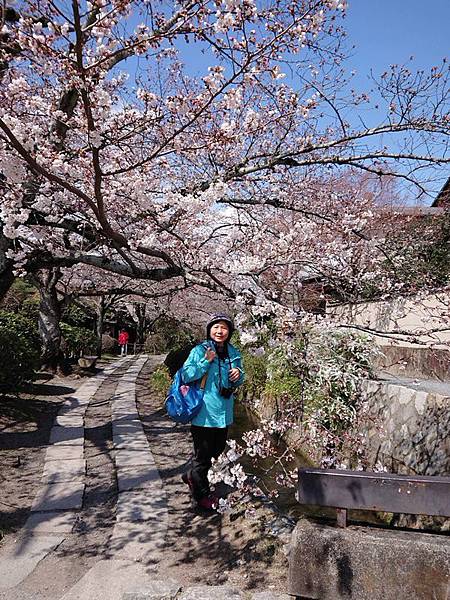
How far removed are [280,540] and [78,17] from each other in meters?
3.65

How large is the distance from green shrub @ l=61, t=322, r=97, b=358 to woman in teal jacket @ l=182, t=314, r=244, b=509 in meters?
12.8

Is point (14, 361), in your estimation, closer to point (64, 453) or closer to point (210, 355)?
point (64, 453)

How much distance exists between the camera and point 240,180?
6.09m

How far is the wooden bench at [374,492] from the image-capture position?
8.53 ft

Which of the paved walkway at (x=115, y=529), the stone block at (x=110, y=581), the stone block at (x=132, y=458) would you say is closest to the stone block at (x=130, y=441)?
the paved walkway at (x=115, y=529)

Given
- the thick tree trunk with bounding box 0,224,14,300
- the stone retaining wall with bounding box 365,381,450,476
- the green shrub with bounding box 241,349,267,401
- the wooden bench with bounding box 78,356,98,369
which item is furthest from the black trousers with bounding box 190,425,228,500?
the wooden bench with bounding box 78,356,98,369

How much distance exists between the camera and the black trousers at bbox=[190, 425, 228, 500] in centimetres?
393

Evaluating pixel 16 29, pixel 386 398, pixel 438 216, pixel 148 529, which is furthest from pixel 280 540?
pixel 438 216

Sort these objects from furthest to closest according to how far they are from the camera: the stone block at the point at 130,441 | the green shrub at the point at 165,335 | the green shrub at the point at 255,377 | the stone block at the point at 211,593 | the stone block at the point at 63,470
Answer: the green shrub at the point at 165,335, the green shrub at the point at 255,377, the stone block at the point at 130,441, the stone block at the point at 63,470, the stone block at the point at 211,593

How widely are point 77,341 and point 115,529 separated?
1490 centimetres

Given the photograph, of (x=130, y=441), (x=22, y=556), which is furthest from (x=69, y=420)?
(x=22, y=556)

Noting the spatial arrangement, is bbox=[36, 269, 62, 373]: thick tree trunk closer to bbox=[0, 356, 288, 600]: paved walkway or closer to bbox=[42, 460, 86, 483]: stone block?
bbox=[0, 356, 288, 600]: paved walkway

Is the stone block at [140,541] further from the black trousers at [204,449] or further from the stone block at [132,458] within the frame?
the stone block at [132,458]

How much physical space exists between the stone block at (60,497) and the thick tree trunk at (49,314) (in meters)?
8.01
